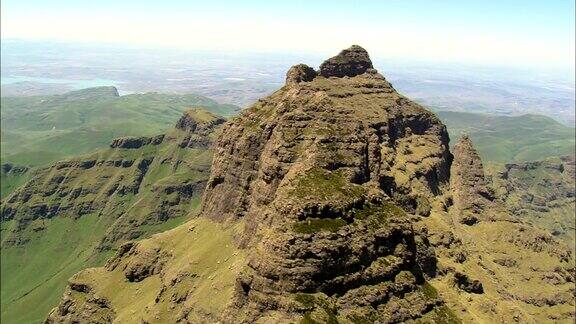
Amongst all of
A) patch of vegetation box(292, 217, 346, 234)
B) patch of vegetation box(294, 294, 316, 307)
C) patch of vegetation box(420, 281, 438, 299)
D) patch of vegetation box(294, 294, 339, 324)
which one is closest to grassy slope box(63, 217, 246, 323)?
patch of vegetation box(294, 294, 316, 307)

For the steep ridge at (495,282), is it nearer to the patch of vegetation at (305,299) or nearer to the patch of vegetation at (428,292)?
the patch of vegetation at (428,292)

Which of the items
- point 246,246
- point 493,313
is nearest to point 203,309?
point 246,246

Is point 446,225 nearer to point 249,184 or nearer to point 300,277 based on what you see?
point 249,184

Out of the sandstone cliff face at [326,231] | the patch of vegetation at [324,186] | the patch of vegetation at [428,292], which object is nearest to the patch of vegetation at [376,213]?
the sandstone cliff face at [326,231]

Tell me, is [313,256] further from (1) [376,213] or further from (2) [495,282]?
(2) [495,282]

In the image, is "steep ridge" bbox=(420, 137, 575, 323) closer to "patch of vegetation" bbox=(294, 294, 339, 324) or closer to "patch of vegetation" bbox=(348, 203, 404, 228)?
"patch of vegetation" bbox=(348, 203, 404, 228)

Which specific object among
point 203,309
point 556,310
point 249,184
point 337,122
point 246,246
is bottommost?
point 556,310

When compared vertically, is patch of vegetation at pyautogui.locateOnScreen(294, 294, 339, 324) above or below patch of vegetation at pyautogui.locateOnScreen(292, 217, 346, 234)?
below

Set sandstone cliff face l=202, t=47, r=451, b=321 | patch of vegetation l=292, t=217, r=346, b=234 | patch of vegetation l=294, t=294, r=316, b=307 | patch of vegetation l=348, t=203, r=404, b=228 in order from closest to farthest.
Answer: patch of vegetation l=294, t=294, r=316, b=307 < sandstone cliff face l=202, t=47, r=451, b=321 < patch of vegetation l=292, t=217, r=346, b=234 < patch of vegetation l=348, t=203, r=404, b=228
